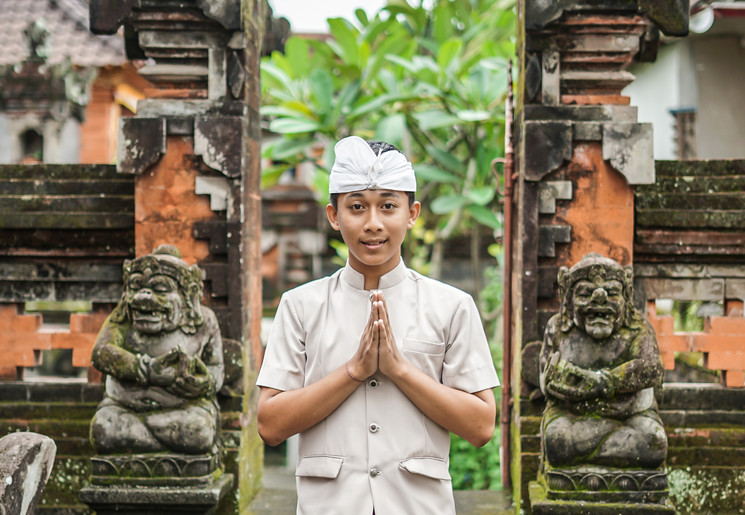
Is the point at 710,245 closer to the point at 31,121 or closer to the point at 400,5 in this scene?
the point at 400,5

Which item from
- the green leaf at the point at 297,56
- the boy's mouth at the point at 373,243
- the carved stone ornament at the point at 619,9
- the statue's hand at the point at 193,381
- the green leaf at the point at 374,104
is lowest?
the statue's hand at the point at 193,381

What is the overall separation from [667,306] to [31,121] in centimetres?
872

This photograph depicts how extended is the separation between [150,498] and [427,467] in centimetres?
203

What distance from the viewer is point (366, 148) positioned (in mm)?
2076

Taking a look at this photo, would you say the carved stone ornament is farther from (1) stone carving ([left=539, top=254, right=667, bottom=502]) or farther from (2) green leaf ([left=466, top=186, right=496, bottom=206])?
(2) green leaf ([left=466, top=186, right=496, bottom=206])

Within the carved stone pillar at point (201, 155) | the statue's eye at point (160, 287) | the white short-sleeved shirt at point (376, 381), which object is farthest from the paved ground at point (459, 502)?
the white short-sleeved shirt at point (376, 381)

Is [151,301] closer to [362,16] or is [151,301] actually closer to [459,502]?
[459,502]

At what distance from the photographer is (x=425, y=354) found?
211 cm

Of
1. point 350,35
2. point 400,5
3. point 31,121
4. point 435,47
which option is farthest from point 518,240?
point 31,121

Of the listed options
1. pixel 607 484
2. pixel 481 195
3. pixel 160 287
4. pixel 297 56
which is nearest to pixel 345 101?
pixel 297 56

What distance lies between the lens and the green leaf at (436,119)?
20.4 ft

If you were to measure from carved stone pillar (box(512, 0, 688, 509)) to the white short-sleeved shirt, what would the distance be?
2.00 metres

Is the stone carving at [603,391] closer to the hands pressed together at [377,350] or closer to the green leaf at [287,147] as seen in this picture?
the hands pressed together at [377,350]

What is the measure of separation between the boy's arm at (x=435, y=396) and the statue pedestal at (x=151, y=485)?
196cm
